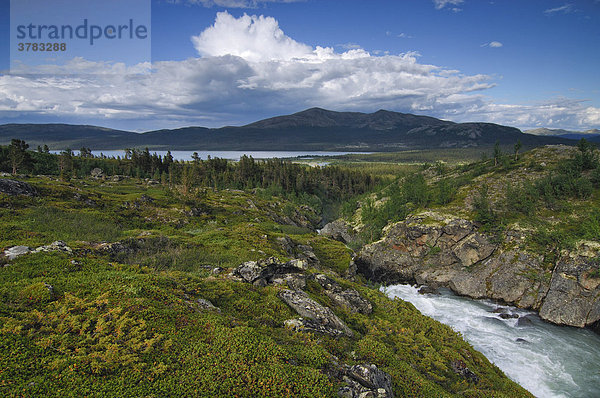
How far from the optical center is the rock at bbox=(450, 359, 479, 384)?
1922cm

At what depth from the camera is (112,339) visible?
11016 millimetres

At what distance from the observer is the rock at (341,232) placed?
316ft

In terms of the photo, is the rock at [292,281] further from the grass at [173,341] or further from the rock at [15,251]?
the rock at [15,251]

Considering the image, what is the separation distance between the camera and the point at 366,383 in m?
12.2

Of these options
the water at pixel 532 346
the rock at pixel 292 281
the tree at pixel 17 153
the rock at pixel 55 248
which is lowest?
the water at pixel 532 346

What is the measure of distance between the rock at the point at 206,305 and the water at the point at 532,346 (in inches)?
1387

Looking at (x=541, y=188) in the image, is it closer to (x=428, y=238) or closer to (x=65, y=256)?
(x=428, y=238)

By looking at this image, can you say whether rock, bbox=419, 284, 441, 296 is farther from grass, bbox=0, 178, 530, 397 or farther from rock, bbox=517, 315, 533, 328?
grass, bbox=0, 178, 530, 397

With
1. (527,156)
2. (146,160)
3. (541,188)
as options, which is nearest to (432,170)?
(527,156)

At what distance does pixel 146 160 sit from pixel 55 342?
16328cm

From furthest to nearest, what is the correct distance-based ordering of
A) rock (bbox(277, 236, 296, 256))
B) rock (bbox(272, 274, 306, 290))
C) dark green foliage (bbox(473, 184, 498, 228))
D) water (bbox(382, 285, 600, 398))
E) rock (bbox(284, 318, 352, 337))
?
dark green foliage (bbox(473, 184, 498, 228)), rock (bbox(277, 236, 296, 256)), water (bbox(382, 285, 600, 398)), rock (bbox(272, 274, 306, 290)), rock (bbox(284, 318, 352, 337))

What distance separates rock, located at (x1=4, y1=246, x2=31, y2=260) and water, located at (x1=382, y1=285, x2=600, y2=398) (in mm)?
46962

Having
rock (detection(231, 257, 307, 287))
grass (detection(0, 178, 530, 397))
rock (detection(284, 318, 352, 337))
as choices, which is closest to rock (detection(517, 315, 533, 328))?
grass (detection(0, 178, 530, 397))

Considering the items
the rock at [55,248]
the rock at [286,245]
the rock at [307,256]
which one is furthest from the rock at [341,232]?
the rock at [55,248]
